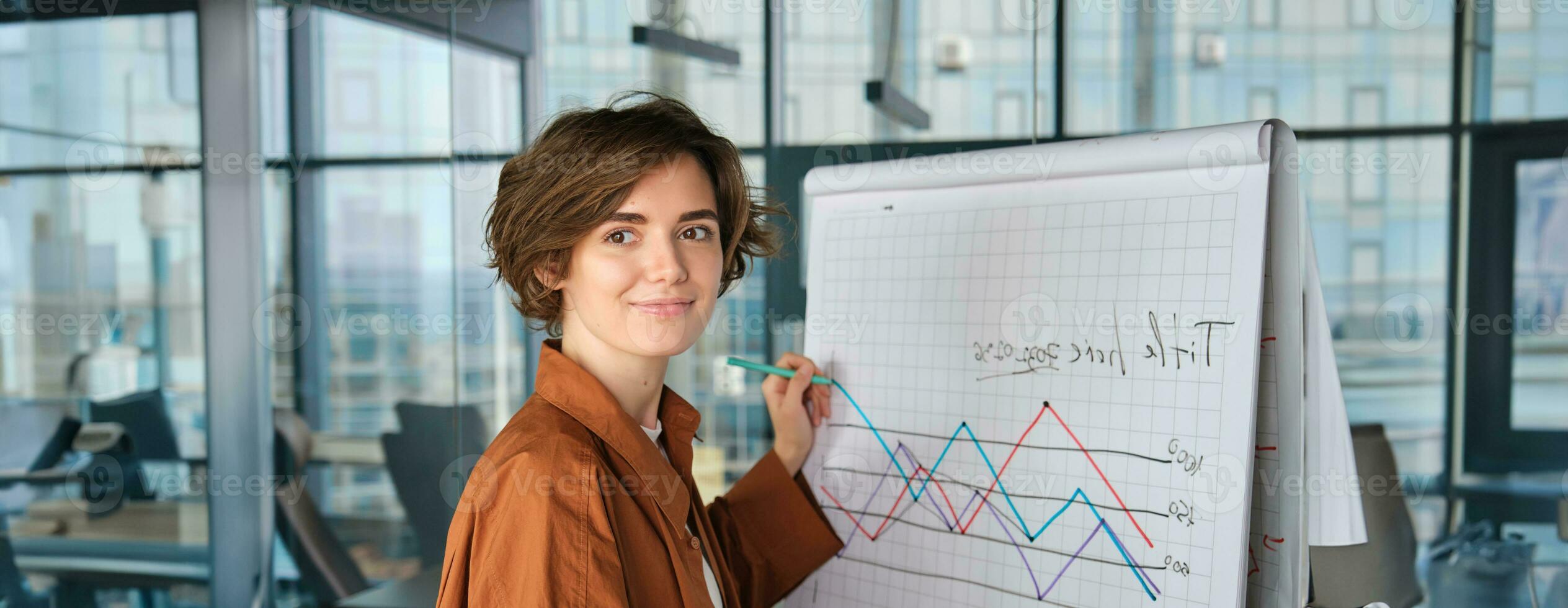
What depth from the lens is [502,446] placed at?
3.50 ft

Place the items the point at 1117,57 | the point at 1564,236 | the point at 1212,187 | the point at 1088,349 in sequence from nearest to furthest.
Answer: the point at 1212,187 → the point at 1088,349 → the point at 1564,236 → the point at 1117,57

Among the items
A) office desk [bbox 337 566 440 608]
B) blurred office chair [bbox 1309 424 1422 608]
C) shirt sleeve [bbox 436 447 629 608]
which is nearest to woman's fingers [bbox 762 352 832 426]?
shirt sleeve [bbox 436 447 629 608]

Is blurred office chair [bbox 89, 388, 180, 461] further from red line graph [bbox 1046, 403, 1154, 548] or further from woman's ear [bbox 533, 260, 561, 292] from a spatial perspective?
red line graph [bbox 1046, 403, 1154, 548]

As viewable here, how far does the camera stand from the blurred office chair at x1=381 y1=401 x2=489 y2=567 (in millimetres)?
3283

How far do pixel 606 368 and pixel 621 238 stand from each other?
0.58 ft

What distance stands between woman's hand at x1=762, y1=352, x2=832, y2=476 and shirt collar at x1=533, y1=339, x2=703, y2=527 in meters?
0.41

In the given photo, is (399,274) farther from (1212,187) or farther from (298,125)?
(1212,187)

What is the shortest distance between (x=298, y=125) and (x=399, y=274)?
695 mm

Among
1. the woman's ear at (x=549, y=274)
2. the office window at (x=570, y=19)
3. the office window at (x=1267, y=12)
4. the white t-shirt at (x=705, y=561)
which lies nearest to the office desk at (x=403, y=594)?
the office window at (x=570, y=19)

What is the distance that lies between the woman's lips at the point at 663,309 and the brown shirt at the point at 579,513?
109 millimetres

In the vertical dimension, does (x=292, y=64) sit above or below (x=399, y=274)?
above

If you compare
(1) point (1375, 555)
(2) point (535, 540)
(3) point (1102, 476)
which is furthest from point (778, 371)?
(1) point (1375, 555)

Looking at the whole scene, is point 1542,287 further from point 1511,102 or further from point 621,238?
point 621,238

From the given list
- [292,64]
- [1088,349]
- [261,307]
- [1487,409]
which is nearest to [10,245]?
[261,307]
